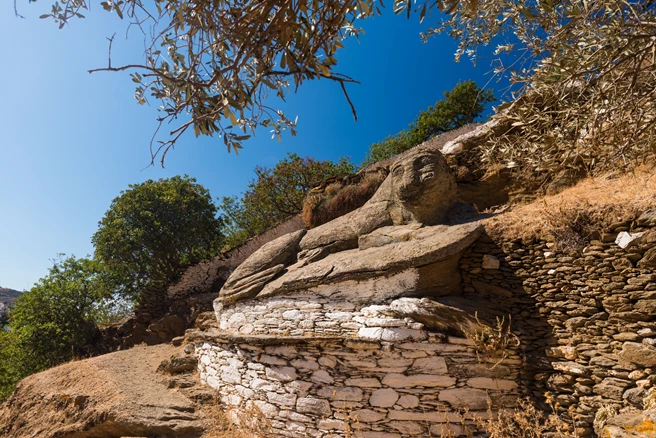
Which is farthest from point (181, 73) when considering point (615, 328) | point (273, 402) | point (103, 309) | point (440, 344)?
point (103, 309)

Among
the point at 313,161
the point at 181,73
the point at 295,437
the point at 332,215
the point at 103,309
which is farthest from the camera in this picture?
the point at 313,161

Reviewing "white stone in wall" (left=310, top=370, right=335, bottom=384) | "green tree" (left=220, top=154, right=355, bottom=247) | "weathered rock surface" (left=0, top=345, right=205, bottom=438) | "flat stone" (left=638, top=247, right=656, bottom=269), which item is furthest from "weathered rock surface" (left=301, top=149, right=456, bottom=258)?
"green tree" (left=220, top=154, right=355, bottom=247)

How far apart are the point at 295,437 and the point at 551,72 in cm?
536

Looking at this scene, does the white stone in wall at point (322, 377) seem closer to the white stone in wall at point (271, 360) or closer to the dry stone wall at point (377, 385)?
the dry stone wall at point (377, 385)

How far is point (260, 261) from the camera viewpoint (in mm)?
7312

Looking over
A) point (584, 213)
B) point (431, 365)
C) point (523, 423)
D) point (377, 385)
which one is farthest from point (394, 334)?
point (584, 213)

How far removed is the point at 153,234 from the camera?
12727mm

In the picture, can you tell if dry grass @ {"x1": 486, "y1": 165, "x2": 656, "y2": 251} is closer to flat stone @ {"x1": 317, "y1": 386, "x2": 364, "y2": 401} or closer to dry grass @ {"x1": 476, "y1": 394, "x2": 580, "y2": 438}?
dry grass @ {"x1": 476, "y1": 394, "x2": 580, "y2": 438}

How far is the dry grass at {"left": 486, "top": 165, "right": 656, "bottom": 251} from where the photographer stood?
435cm

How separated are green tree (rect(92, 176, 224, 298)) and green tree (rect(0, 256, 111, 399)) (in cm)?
90

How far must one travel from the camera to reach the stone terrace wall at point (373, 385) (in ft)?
14.8

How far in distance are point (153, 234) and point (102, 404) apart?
7.55 meters

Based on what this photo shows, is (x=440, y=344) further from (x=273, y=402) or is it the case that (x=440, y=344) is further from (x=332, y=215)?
(x=332, y=215)

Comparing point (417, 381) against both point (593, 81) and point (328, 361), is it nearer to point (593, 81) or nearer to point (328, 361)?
point (328, 361)
